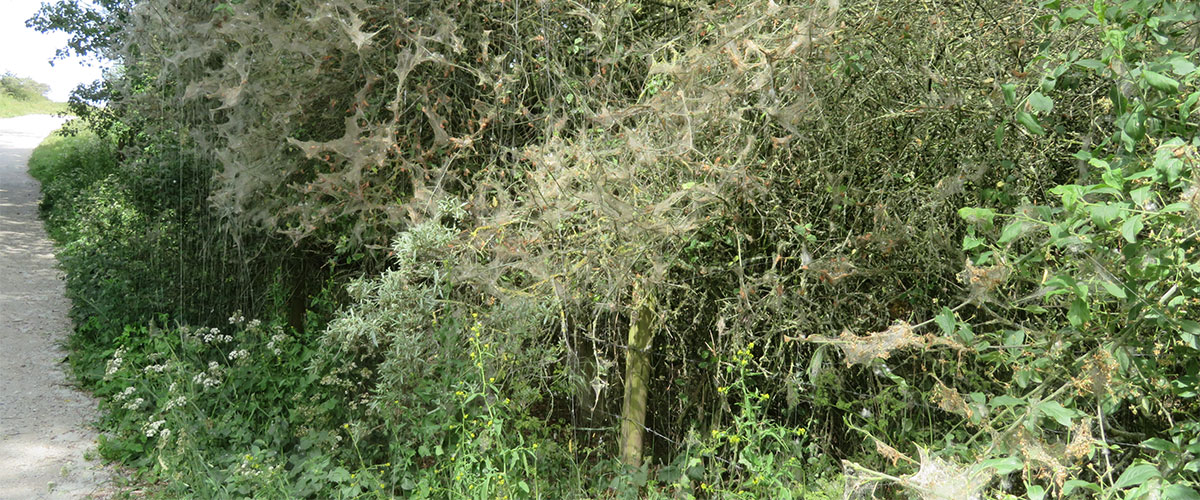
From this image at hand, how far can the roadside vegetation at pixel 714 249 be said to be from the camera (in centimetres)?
241

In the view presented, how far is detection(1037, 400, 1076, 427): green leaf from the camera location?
88.8 inches

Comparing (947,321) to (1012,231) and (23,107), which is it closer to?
(1012,231)

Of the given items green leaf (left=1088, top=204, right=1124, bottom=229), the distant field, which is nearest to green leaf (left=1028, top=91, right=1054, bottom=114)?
green leaf (left=1088, top=204, right=1124, bottom=229)

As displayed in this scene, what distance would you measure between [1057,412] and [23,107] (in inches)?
1656

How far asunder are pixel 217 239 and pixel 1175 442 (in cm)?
652

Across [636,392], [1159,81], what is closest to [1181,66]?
[1159,81]

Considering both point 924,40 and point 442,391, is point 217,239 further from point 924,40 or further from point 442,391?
point 924,40

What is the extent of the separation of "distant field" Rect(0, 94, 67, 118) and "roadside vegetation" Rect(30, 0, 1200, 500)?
3499 cm

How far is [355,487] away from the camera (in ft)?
13.0

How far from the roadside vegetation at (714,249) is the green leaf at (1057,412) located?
1cm

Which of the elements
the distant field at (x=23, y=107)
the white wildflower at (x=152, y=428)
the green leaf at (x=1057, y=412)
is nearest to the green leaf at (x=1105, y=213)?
the green leaf at (x=1057, y=412)

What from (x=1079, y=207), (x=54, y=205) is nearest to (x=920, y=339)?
(x=1079, y=207)

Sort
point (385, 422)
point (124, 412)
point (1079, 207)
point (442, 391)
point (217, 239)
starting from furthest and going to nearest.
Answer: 1. point (217, 239)
2. point (124, 412)
3. point (385, 422)
4. point (442, 391)
5. point (1079, 207)

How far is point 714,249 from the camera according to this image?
3672mm
